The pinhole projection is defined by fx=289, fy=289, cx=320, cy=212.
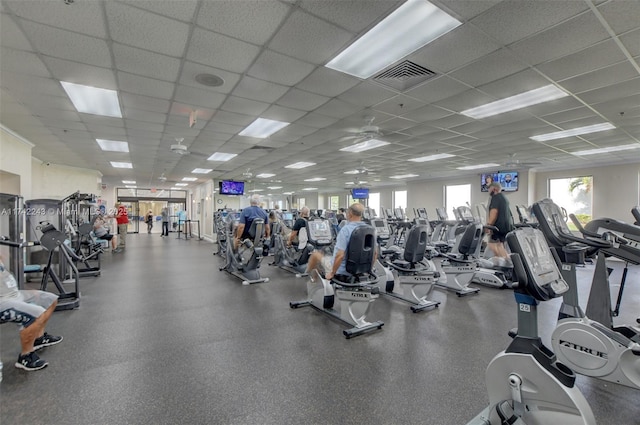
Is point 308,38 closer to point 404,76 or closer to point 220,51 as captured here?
point 220,51

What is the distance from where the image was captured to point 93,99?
416cm

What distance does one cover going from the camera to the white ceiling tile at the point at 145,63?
9.67 ft

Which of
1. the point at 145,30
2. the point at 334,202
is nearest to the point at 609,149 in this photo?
the point at 145,30

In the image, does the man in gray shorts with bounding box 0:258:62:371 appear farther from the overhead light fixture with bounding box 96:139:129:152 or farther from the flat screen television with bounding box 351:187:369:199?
the flat screen television with bounding box 351:187:369:199

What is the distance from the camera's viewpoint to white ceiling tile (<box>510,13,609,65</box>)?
254cm

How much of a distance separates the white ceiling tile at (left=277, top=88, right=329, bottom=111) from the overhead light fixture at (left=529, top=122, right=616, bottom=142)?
196 inches

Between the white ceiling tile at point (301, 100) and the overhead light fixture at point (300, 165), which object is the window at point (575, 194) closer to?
the overhead light fixture at point (300, 165)

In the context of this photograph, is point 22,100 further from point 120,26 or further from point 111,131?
point 120,26

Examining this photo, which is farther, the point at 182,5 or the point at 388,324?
the point at 388,324

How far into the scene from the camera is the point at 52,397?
2014mm

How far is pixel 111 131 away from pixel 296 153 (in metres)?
4.09

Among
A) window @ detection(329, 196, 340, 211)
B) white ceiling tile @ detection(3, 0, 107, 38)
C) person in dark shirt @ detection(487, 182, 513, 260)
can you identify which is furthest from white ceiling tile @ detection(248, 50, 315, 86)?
window @ detection(329, 196, 340, 211)

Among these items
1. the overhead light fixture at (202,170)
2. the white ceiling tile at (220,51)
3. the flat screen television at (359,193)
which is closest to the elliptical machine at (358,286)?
the white ceiling tile at (220,51)

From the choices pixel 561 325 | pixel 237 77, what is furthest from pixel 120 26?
pixel 561 325
